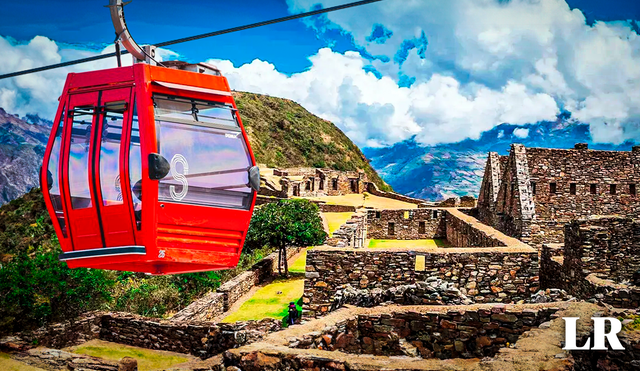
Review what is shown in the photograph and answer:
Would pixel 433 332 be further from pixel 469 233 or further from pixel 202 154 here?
pixel 469 233

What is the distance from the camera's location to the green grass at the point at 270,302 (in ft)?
54.5

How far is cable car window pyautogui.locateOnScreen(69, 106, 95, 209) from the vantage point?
6113mm

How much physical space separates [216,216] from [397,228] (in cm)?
2077

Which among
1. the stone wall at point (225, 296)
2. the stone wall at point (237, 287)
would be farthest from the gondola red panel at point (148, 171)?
the stone wall at point (237, 287)

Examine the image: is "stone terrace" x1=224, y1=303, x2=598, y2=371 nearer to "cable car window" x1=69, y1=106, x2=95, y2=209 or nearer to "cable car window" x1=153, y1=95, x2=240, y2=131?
"cable car window" x1=69, y1=106, x2=95, y2=209

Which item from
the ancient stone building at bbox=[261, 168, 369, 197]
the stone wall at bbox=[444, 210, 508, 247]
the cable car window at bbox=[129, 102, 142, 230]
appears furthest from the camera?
the ancient stone building at bbox=[261, 168, 369, 197]

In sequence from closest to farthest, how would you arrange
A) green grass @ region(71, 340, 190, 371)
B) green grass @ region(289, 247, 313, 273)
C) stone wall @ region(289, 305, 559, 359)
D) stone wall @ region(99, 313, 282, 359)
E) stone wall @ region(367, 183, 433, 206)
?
1. stone wall @ region(289, 305, 559, 359)
2. stone wall @ region(99, 313, 282, 359)
3. green grass @ region(71, 340, 190, 371)
4. green grass @ region(289, 247, 313, 273)
5. stone wall @ region(367, 183, 433, 206)

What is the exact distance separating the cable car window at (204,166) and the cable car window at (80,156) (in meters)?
1.07

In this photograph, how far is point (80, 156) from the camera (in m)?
6.12

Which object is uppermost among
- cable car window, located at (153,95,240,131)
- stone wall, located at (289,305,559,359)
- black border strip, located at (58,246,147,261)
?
cable car window, located at (153,95,240,131)

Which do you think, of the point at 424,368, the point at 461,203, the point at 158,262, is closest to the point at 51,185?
the point at 158,262

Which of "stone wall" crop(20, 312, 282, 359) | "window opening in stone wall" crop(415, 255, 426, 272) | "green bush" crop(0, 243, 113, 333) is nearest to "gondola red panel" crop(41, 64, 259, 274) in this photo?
"window opening in stone wall" crop(415, 255, 426, 272)

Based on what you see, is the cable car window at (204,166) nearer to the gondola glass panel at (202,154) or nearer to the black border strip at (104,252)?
the gondola glass panel at (202,154)

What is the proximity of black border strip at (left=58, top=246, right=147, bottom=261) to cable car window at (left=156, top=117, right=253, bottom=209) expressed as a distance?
63cm
